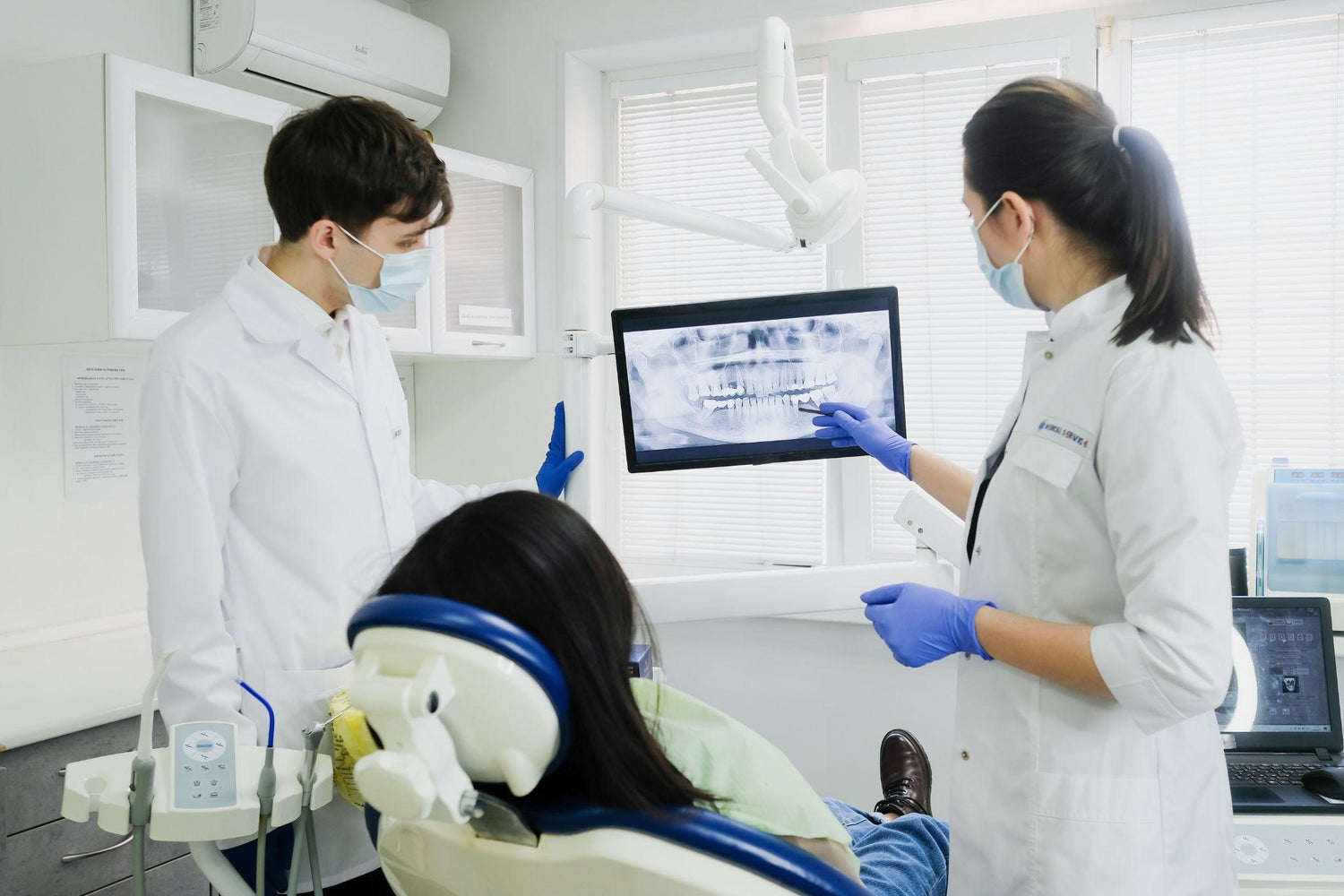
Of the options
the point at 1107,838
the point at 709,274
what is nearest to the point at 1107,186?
the point at 1107,838

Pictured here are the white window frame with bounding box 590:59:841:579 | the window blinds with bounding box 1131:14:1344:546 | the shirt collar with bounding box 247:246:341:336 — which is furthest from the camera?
the white window frame with bounding box 590:59:841:579

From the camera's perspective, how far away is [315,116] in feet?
4.92

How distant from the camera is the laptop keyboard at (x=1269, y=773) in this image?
160 centimetres

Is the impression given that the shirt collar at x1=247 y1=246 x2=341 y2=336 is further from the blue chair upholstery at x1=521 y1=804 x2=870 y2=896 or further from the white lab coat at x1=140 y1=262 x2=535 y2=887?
the blue chair upholstery at x1=521 y1=804 x2=870 y2=896

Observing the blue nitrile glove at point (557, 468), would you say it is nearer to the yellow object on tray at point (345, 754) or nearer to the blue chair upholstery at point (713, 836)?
the yellow object on tray at point (345, 754)

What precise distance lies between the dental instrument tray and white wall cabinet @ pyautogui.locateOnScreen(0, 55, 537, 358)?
3.40 feet

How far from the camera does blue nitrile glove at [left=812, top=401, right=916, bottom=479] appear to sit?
175 cm

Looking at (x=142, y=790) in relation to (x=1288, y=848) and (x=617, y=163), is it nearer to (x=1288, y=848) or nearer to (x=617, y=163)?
(x=1288, y=848)

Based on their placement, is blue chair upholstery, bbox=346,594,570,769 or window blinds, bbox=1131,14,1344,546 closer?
blue chair upholstery, bbox=346,594,570,769

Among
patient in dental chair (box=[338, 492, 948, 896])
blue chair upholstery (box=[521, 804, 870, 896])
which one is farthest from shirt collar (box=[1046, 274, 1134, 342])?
blue chair upholstery (box=[521, 804, 870, 896])

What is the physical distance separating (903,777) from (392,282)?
1.35 m

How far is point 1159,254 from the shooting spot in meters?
1.17

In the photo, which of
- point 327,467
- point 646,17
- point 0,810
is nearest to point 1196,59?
point 646,17

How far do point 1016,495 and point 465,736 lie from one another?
79 centimetres
